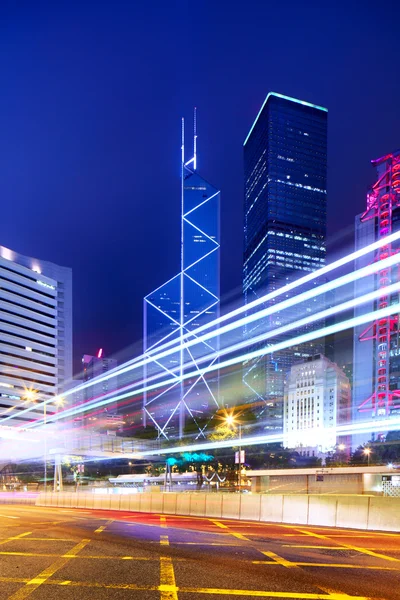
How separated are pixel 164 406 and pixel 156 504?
133m

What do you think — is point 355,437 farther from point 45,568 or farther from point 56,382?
point 45,568

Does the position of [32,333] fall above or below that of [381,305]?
below

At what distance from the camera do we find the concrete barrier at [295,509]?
64.7 ft

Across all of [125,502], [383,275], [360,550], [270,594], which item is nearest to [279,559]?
[360,550]

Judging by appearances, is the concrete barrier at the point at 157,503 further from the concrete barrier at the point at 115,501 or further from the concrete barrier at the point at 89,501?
the concrete barrier at the point at 89,501

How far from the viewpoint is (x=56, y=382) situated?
Answer: 16888cm

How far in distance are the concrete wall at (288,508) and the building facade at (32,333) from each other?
12581 centimetres

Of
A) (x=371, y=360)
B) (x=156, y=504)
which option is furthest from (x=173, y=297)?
(x=156, y=504)

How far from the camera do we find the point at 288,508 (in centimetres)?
2059

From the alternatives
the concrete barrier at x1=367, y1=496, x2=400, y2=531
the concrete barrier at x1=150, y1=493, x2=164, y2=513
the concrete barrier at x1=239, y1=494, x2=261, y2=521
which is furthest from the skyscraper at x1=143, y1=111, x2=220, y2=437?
the concrete barrier at x1=367, y1=496, x2=400, y2=531

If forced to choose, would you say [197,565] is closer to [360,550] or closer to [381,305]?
[360,550]

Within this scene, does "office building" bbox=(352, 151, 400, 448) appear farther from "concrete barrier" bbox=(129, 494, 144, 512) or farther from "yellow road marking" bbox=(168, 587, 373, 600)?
"yellow road marking" bbox=(168, 587, 373, 600)

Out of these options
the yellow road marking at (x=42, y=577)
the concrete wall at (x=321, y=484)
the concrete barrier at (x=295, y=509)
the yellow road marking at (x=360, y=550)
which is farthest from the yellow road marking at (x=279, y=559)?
the concrete wall at (x=321, y=484)

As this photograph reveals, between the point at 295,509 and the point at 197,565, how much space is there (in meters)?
10.6
